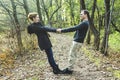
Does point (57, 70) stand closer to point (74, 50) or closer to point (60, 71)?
point (60, 71)

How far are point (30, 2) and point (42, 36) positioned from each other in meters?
37.2

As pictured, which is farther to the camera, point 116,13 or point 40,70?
point 116,13

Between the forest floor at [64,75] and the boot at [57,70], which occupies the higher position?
the boot at [57,70]

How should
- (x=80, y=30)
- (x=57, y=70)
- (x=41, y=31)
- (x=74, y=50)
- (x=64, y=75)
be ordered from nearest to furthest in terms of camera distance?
(x=80, y=30), (x=41, y=31), (x=74, y=50), (x=64, y=75), (x=57, y=70)

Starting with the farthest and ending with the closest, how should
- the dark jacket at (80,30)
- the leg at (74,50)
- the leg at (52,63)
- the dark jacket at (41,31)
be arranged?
the leg at (52,63) < the leg at (74,50) < the dark jacket at (41,31) < the dark jacket at (80,30)

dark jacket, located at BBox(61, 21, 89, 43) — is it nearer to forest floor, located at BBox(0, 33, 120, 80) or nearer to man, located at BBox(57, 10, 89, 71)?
man, located at BBox(57, 10, 89, 71)

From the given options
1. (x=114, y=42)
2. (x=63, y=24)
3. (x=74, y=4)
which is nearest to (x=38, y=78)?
(x=114, y=42)

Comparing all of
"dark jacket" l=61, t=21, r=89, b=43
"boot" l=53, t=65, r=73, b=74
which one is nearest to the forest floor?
"boot" l=53, t=65, r=73, b=74

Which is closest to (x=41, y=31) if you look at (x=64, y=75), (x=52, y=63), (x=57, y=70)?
(x=52, y=63)

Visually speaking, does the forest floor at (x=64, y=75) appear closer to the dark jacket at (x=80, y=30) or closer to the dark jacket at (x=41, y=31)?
the dark jacket at (x=41, y=31)

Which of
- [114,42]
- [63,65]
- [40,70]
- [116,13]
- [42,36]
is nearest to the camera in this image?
[42,36]

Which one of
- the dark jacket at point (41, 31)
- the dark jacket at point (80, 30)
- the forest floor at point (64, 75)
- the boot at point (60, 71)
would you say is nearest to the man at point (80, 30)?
the dark jacket at point (80, 30)

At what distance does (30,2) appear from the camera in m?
45.1

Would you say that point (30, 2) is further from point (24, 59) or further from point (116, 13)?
point (24, 59)
